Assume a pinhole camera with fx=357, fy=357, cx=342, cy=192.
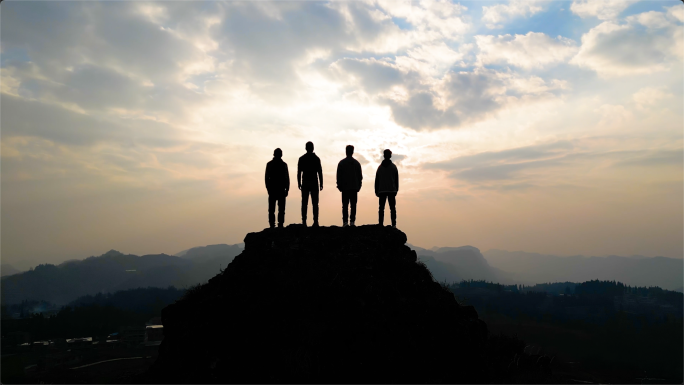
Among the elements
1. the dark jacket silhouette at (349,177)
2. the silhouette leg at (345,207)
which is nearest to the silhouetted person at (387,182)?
the dark jacket silhouette at (349,177)

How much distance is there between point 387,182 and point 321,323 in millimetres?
7041

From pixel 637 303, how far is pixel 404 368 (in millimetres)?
234801

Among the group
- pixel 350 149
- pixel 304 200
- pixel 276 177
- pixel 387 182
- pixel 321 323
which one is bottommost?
pixel 321 323

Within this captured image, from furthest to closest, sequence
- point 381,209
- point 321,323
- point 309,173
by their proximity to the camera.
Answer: point 381,209
point 309,173
point 321,323

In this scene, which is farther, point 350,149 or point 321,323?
point 350,149

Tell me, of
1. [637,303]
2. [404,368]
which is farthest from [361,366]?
[637,303]

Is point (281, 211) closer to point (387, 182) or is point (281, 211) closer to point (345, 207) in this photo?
point (345, 207)

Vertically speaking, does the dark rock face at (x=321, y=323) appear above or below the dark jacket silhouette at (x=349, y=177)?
below

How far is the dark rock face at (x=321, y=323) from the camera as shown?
10.5 meters

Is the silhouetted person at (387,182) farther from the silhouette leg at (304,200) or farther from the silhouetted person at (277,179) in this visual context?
the silhouetted person at (277,179)

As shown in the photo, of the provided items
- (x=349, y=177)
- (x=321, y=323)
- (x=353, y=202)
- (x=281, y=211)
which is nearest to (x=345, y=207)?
(x=353, y=202)

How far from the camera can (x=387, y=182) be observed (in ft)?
52.3

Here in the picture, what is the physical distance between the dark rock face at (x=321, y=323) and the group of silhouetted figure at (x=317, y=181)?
1469 mm

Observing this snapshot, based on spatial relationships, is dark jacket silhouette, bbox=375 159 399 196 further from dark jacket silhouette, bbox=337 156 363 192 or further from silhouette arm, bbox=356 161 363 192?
dark jacket silhouette, bbox=337 156 363 192
